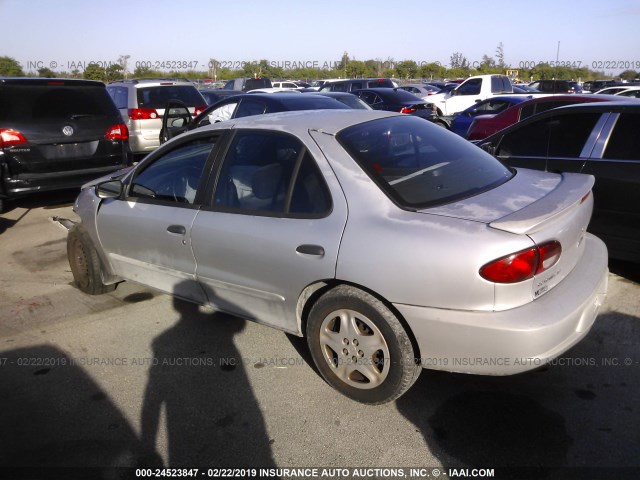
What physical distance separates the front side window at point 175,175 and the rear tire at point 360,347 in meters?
1.32

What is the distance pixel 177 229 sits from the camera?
3646mm

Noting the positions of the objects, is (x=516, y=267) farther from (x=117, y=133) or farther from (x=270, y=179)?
(x=117, y=133)

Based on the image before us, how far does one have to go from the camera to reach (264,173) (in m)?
3.40

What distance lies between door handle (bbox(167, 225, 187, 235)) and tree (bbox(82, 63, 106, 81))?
33174 millimetres

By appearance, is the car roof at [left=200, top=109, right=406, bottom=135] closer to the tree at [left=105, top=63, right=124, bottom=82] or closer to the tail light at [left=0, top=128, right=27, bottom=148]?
the tail light at [left=0, top=128, right=27, bottom=148]

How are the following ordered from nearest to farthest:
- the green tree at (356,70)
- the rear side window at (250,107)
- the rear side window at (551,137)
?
the rear side window at (551,137) → the rear side window at (250,107) → the green tree at (356,70)

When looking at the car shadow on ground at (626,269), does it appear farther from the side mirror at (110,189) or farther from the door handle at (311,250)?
the side mirror at (110,189)

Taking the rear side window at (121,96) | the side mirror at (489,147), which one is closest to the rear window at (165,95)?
the rear side window at (121,96)

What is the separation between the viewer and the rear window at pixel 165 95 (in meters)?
10.8

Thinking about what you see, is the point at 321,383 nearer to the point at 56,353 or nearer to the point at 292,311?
the point at 292,311

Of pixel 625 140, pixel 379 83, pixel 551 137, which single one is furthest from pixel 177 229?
pixel 379 83

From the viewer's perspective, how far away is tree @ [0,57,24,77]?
31.9 m

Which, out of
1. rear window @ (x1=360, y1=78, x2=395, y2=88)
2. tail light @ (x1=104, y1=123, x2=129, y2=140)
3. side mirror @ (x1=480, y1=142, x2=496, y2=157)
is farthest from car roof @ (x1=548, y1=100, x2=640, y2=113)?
rear window @ (x1=360, y1=78, x2=395, y2=88)

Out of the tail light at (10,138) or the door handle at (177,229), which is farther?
the tail light at (10,138)
